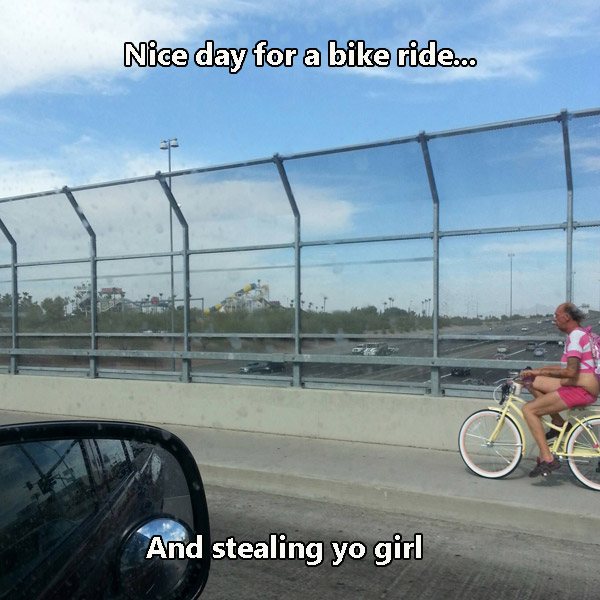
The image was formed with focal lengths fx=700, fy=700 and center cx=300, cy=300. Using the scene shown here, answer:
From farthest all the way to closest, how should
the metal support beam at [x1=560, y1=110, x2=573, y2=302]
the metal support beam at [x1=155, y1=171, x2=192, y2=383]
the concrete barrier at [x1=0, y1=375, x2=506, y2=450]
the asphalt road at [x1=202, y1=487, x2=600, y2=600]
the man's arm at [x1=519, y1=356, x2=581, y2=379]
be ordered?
the metal support beam at [x1=155, y1=171, x2=192, y2=383] → the concrete barrier at [x1=0, y1=375, x2=506, y2=450] → the metal support beam at [x1=560, y1=110, x2=573, y2=302] → the man's arm at [x1=519, y1=356, x2=581, y2=379] → the asphalt road at [x1=202, y1=487, x2=600, y2=600]

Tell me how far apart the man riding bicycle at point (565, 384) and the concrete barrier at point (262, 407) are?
1100mm

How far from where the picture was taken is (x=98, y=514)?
2.12 meters

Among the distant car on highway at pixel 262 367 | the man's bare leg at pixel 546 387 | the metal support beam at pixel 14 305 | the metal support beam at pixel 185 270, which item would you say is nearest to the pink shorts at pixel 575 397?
the man's bare leg at pixel 546 387

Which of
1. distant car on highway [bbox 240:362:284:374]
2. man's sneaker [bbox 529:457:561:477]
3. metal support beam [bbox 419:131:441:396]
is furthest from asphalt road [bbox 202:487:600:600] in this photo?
distant car on highway [bbox 240:362:284:374]

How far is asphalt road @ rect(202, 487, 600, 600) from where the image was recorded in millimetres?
4621

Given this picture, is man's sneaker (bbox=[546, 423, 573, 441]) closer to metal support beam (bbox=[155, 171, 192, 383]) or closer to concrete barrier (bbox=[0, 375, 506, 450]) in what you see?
concrete barrier (bbox=[0, 375, 506, 450])

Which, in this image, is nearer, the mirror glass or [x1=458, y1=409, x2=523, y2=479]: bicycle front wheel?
the mirror glass

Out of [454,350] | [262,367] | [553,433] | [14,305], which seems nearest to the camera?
[553,433]

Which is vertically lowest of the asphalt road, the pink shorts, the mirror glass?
the asphalt road

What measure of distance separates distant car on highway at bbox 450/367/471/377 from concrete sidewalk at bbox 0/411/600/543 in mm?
928

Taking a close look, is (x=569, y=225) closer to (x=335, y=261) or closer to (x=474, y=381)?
(x=474, y=381)

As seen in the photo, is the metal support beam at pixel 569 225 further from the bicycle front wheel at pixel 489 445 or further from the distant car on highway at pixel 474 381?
the bicycle front wheel at pixel 489 445

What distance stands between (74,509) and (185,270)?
815cm

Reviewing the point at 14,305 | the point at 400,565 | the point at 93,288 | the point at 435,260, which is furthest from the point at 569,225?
the point at 14,305
